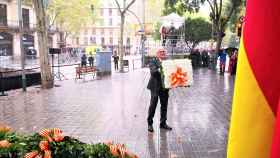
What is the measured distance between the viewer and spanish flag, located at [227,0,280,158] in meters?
1.99

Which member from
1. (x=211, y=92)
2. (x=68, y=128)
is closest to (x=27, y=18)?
(x=211, y=92)

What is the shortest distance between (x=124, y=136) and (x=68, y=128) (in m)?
1.59

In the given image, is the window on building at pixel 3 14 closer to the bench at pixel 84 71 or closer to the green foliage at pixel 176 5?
the green foliage at pixel 176 5

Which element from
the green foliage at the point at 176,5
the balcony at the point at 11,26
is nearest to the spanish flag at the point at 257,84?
the green foliage at the point at 176,5

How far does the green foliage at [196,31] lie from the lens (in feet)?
130

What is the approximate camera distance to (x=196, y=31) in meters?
39.8

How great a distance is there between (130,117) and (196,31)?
3006 cm

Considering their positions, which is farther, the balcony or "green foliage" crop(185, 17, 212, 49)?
the balcony

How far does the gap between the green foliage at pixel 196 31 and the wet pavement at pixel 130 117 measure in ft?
74.6

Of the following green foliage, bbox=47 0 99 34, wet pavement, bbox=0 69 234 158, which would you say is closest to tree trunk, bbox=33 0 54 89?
wet pavement, bbox=0 69 234 158

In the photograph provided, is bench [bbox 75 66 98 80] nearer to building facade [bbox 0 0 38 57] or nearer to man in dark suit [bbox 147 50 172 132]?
man in dark suit [bbox 147 50 172 132]

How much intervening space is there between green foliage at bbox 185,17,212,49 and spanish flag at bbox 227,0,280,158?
37526mm

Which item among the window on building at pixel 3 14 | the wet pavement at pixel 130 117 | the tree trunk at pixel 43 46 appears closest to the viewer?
the wet pavement at pixel 130 117

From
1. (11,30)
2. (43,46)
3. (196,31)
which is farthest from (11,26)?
(43,46)
